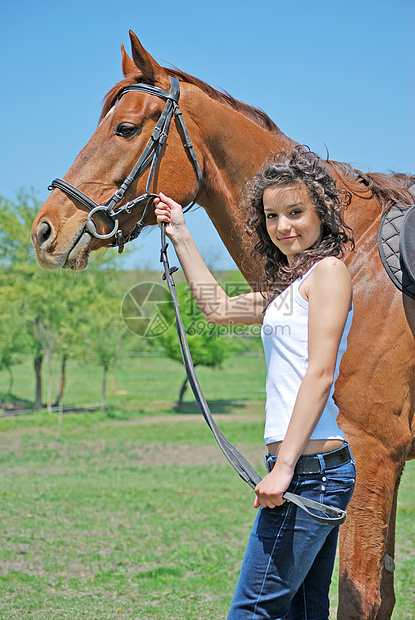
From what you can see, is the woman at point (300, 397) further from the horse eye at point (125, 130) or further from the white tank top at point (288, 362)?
the horse eye at point (125, 130)

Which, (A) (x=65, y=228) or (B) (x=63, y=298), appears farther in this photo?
(B) (x=63, y=298)

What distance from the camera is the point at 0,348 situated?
2091 centimetres

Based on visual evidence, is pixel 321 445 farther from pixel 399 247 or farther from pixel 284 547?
pixel 399 247

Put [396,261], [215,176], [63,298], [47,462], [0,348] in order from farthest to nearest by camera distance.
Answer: [0,348], [63,298], [47,462], [215,176], [396,261]

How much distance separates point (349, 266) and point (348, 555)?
51.4 inches

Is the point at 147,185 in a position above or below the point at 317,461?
above

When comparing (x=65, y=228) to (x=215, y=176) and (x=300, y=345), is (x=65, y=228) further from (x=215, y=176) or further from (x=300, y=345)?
(x=300, y=345)

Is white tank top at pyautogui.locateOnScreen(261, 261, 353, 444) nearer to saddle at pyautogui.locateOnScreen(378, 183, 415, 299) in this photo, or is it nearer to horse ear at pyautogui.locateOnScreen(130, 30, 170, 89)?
saddle at pyautogui.locateOnScreen(378, 183, 415, 299)

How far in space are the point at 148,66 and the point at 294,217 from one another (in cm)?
134

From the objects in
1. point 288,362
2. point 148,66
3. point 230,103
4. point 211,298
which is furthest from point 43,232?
point 288,362

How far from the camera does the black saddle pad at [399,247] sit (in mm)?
2584

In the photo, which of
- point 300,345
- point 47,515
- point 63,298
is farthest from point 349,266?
point 63,298

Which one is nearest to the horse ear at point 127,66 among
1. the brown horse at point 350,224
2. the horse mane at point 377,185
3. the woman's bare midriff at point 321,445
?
the brown horse at point 350,224

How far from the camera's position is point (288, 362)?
189 cm
